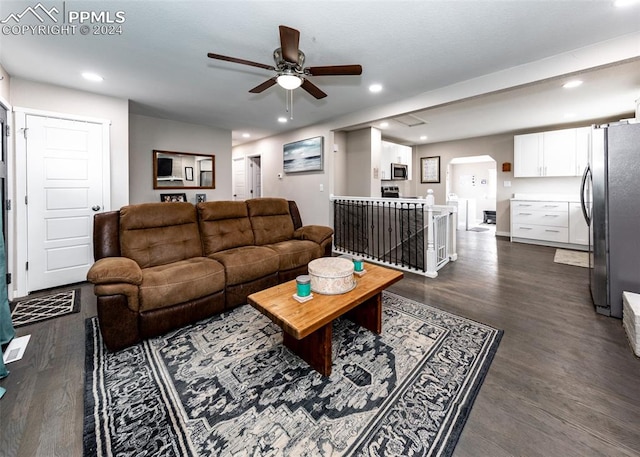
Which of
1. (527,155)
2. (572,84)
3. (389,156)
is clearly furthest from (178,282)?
(527,155)

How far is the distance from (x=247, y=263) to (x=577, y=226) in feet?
19.5

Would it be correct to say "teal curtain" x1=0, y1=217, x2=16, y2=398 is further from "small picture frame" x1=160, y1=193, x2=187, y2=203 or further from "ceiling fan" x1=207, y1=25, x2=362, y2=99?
"small picture frame" x1=160, y1=193, x2=187, y2=203

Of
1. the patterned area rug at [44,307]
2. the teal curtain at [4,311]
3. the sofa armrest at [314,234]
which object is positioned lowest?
the patterned area rug at [44,307]

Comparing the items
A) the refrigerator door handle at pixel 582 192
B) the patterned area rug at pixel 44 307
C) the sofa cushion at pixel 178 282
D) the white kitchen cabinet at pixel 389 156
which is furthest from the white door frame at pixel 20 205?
the refrigerator door handle at pixel 582 192

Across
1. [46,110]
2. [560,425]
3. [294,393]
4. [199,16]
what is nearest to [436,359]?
[560,425]

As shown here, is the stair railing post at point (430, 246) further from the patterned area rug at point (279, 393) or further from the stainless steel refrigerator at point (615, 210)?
the stainless steel refrigerator at point (615, 210)

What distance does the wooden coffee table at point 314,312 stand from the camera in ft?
4.90

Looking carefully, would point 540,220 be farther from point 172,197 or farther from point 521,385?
point 172,197

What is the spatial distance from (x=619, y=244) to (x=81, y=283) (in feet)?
19.3

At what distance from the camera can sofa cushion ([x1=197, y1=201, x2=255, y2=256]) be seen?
2957 mm

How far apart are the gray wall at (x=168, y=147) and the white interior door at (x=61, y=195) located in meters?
1.21

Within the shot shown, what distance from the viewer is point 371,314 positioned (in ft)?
7.03

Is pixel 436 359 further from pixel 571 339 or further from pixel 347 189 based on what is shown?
pixel 347 189

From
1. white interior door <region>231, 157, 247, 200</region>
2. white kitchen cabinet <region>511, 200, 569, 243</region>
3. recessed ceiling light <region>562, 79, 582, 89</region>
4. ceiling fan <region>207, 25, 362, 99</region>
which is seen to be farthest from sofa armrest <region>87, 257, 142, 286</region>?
white kitchen cabinet <region>511, 200, 569, 243</region>
